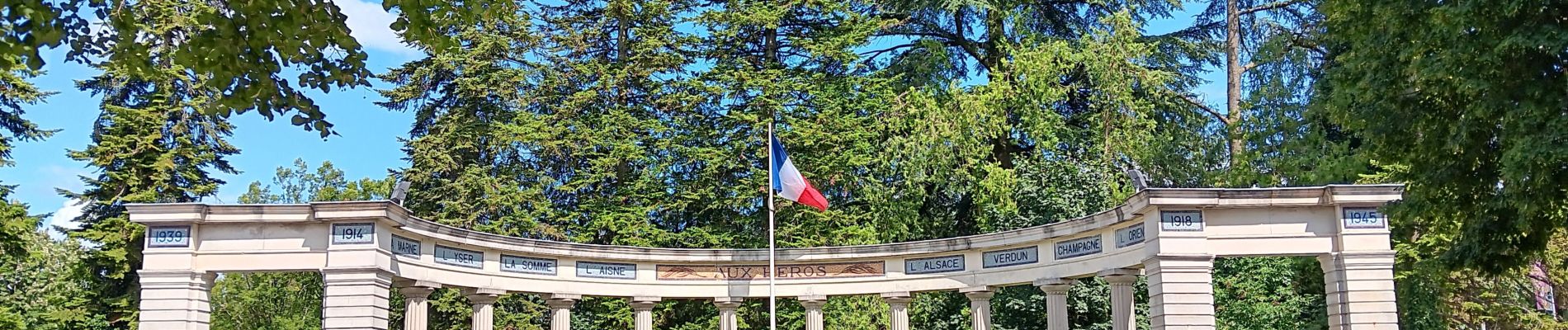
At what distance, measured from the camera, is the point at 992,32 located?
44875 mm

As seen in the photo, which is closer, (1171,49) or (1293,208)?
(1293,208)

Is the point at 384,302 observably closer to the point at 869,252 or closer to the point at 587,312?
the point at 869,252

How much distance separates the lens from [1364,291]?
82.9 ft

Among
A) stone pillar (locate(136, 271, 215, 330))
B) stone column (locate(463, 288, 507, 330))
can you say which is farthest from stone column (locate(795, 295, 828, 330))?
stone pillar (locate(136, 271, 215, 330))

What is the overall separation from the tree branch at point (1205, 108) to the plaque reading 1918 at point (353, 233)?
26.6 metres

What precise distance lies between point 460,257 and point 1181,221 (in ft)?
49.6

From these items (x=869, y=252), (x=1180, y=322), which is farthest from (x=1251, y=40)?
(x=1180, y=322)

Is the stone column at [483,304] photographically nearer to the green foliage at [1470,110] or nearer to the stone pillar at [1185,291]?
the stone pillar at [1185,291]

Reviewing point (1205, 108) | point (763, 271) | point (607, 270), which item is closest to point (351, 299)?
point (607, 270)

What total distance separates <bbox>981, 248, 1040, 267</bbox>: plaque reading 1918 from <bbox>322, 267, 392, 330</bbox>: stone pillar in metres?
13.4

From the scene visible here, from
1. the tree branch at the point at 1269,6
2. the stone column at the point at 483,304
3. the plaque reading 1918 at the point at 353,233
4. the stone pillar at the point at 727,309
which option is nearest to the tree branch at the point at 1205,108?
the tree branch at the point at 1269,6

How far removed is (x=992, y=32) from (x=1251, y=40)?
8345 millimetres

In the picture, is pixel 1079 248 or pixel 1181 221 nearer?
pixel 1181 221

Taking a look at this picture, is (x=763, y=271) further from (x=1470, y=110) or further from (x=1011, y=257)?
(x=1470, y=110)
